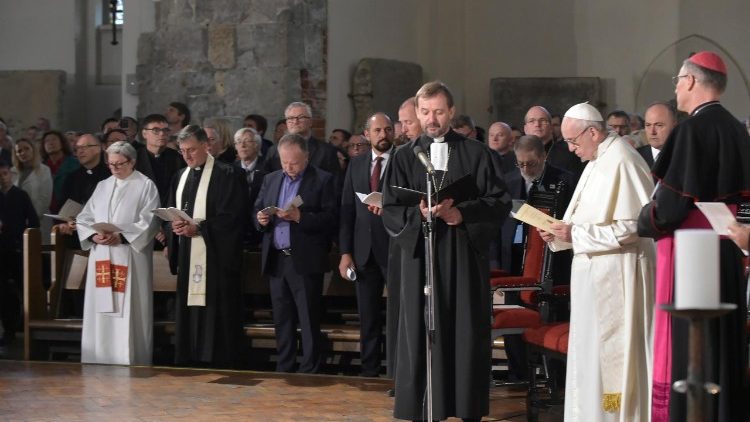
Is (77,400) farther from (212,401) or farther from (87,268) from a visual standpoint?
(87,268)

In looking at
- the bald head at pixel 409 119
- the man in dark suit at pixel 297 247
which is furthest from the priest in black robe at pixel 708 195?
the man in dark suit at pixel 297 247

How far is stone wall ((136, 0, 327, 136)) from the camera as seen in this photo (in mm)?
12102

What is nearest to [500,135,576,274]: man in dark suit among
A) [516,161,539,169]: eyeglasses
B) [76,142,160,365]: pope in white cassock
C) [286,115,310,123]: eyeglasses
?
[516,161,539,169]: eyeglasses

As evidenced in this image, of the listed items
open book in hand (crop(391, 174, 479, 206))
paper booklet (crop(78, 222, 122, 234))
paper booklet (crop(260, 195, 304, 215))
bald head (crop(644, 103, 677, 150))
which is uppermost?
bald head (crop(644, 103, 677, 150))

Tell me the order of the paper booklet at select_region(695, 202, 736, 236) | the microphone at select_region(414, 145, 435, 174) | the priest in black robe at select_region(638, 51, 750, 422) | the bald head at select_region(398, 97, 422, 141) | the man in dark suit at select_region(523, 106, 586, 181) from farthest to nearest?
the man in dark suit at select_region(523, 106, 586, 181), the bald head at select_region(398, 97, 422, 141), the microphone at select_region(414, 145, 435, 174), the priest in black robe at select_region(638, 51, 750, 422), the paper booklet at select_region(695, 202, 736, 236)

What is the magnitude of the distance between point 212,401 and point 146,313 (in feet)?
6.89

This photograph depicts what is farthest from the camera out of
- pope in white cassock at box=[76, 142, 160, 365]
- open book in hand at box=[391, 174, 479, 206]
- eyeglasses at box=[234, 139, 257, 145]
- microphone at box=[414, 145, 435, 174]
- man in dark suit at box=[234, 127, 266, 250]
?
eyeglasses at box=[234, 139, 257, 145]

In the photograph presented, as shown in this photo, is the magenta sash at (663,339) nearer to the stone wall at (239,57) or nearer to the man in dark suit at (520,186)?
the man in dark suit at (520,186)

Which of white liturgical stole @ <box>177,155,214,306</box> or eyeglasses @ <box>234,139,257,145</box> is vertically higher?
eyeglasses @ <box>234,139,257,145</box>

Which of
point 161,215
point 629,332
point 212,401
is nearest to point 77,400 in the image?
point 212,401

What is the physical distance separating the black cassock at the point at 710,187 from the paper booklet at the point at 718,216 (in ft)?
0.86

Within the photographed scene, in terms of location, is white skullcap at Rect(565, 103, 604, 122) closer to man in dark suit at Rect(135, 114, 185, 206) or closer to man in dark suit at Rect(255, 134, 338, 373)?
man in dark suit at Rect(255, 134, 338, 373)

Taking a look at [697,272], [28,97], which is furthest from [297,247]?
[28,97]

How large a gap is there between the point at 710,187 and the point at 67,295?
21.2ft
